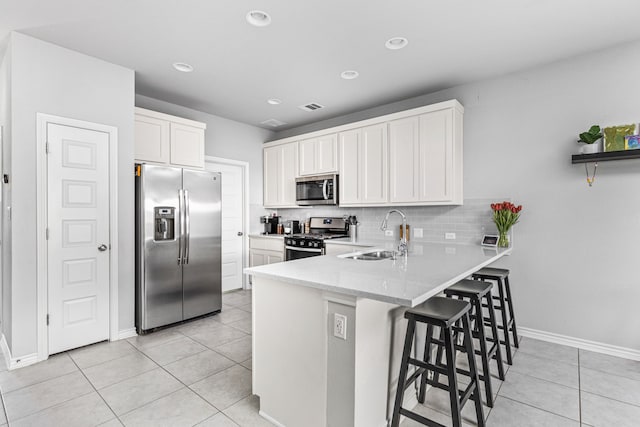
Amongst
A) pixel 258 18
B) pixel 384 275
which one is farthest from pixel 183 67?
pixel 384 275

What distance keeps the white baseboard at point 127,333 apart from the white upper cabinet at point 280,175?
273 centimetres

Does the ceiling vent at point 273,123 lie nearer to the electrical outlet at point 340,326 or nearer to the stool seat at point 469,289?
the stool seat at point 469,289

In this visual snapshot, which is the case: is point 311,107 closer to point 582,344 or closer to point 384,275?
point 384,275

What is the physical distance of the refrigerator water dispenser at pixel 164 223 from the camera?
3.39 meters

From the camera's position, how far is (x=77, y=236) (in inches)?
114

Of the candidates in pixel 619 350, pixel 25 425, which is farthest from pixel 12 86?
pixel 619 350

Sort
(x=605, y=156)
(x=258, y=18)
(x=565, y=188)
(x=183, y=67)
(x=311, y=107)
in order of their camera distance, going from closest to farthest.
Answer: (x=258, y=18), (x=605, y=156), (x=565, y=188), (x=183, y=67), (x=311, y=107)

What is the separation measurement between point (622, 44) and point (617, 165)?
1.07 metres

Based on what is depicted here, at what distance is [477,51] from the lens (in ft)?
9.42

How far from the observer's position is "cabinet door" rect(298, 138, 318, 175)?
4715 millimetres

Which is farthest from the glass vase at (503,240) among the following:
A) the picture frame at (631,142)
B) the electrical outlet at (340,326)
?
the electrical outlet at (340,326)

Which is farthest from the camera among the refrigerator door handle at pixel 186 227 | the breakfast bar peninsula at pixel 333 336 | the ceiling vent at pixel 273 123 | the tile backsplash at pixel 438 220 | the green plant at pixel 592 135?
the ceiling vent at pixel 273 123

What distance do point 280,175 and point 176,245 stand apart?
2.17 metres

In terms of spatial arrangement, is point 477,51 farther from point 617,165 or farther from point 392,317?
point 392,317
